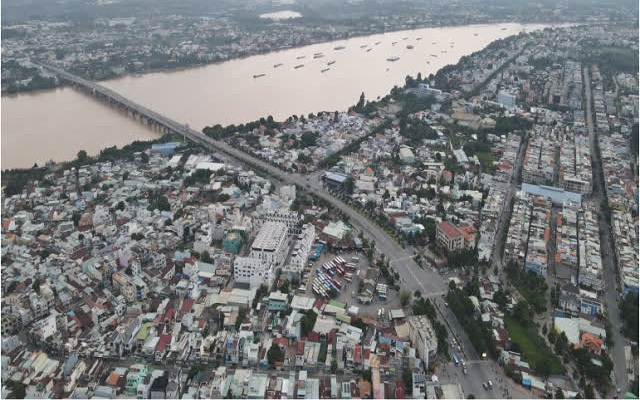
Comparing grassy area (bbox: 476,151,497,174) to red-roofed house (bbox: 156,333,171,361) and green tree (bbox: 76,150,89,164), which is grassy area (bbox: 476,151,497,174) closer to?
red-roofed house (bbox: 156,333,171,361)

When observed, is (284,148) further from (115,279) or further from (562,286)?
(562,286)

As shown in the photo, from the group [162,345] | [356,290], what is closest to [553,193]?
[356,290]

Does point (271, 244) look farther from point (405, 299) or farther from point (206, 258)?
point (405, 299)

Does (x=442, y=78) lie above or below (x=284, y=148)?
above

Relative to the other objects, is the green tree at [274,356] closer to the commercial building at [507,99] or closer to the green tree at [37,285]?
the green tree at [37,285]

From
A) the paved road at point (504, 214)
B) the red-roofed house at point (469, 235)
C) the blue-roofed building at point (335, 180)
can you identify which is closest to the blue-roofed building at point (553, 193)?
the paved road at point (504, 214)

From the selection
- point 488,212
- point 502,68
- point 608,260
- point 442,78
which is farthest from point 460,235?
point 502,68

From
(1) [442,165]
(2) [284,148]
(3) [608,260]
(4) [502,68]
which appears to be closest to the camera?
(3) [608,260]
